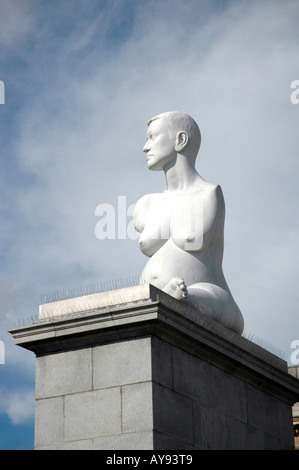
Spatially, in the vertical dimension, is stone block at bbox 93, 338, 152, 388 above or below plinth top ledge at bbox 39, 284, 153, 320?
below

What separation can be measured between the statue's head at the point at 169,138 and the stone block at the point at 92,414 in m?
4.45

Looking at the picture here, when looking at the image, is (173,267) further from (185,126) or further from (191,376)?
(185,126)

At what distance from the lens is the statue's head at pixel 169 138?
1395 cm

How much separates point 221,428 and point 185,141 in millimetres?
4591

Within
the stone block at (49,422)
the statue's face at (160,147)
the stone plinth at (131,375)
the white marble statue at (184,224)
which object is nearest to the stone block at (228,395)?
the stone plinth at (131,375)

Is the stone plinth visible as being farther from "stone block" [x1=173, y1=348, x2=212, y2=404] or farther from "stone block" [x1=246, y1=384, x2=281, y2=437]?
"stone block" [x1=246, y1=384, x2=281, y2=437]

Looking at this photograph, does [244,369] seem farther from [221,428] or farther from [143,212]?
[143,212]

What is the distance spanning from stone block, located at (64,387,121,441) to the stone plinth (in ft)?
0.04

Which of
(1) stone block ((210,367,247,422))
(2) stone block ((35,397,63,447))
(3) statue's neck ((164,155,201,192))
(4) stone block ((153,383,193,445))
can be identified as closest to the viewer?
(4) stone block ((153,383,193,445))

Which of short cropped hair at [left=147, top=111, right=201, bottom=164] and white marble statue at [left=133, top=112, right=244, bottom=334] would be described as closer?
white marble statue at [left=133, top=112, right=244, bottom=334]

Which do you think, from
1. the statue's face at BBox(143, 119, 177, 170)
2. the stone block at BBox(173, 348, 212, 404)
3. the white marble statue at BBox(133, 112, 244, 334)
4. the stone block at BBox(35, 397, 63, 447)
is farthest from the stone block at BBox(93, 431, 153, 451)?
the statue's face at BBox(143, 119, 177, 170)

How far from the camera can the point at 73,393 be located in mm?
11039

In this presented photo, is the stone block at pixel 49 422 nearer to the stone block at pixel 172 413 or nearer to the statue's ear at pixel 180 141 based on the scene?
the stone block at pixel 172 413

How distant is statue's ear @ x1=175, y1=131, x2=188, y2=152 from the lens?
13969 mm
